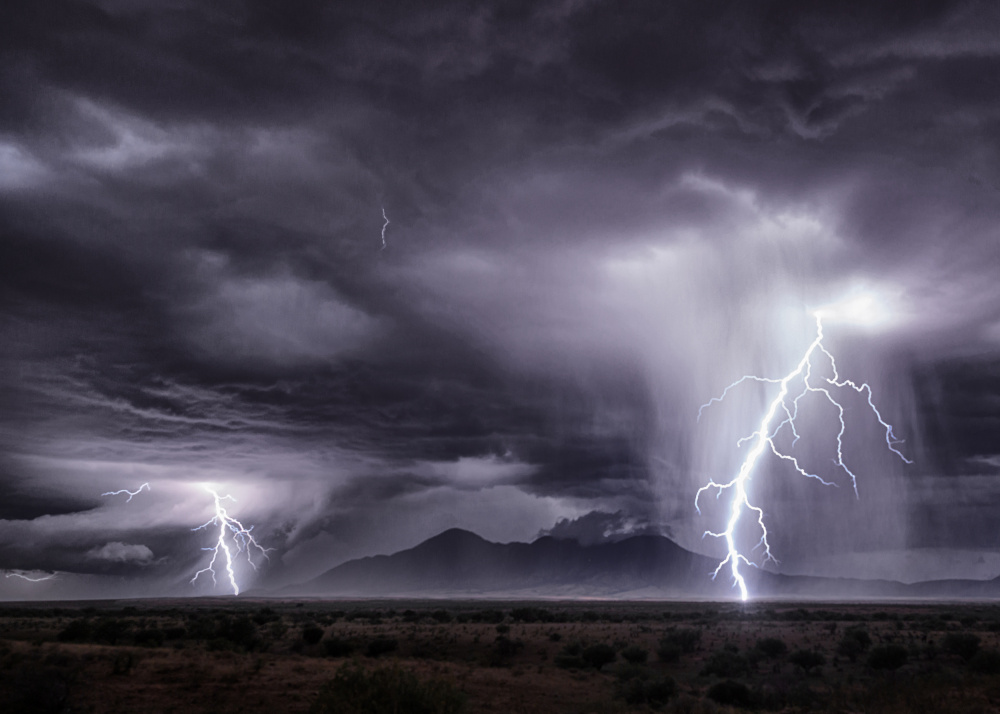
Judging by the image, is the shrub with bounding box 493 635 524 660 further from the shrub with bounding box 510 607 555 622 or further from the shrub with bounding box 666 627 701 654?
the shrub with bounding box 510 607 555 622

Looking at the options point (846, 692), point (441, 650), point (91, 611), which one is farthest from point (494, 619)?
point (91, 611)

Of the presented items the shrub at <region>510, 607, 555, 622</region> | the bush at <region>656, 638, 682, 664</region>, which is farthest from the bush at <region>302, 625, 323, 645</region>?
the shrub at <region>510, 607, 555, 622</region>

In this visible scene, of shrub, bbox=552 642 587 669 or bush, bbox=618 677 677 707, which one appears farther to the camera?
shrub, bbox=552 642 587 669

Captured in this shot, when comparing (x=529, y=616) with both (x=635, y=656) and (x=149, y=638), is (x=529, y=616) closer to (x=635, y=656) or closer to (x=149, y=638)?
(x=635, y=656)

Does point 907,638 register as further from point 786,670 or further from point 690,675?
point 690,675

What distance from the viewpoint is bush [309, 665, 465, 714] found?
59.7 feet

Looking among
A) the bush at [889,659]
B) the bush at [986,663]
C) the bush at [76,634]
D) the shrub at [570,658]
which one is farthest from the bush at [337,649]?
the bush at [986,663]

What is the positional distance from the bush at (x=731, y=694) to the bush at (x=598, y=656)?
10125 mm

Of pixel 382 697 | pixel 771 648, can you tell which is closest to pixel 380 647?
pixel 382 697

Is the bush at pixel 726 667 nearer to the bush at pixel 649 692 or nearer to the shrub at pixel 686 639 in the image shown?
the shrub at pixel 686 639

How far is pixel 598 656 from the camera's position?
37156mm

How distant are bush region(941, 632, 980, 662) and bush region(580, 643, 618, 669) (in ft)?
66.2

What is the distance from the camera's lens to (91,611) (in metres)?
74.9

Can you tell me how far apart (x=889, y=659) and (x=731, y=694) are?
1314 centimetres
